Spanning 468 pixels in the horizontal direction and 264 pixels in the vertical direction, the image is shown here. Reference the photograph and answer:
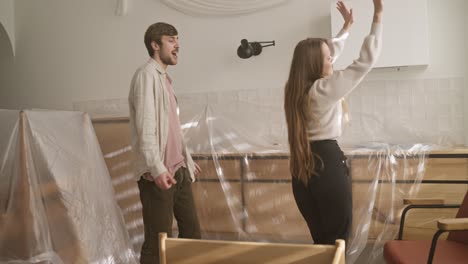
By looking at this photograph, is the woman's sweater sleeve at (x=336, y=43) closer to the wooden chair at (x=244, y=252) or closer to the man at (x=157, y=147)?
the man at (x=157, y=147)

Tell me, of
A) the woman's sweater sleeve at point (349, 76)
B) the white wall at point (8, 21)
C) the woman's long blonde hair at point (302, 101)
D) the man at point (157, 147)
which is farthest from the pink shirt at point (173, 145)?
the white wall at point (8, 21)

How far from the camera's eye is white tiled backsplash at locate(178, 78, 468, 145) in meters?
3.09

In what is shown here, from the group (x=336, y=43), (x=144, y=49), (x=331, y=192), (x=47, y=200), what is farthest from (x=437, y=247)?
(x=144, y=49)

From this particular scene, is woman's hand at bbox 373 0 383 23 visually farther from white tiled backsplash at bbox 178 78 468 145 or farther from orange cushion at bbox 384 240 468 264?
white tiled backsplash at bbox 178 78 468 145

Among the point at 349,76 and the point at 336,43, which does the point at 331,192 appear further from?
the point at 336,43

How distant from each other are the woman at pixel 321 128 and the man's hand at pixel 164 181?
498mm

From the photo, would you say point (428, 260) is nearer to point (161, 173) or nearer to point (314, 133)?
point (314, 133)

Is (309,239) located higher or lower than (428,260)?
lower

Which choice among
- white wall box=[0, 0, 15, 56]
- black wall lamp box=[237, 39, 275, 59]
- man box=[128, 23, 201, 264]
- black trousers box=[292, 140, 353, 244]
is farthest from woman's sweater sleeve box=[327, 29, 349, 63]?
white wall box=[0, 0, 15, 56]

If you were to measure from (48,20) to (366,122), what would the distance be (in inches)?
122

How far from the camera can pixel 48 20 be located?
4.38m

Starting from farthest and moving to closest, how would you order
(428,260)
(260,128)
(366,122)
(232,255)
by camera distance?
(260,128) → (366,122) → (428,260) → (232,255)

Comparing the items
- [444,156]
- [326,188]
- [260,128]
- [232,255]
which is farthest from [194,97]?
[232,255]

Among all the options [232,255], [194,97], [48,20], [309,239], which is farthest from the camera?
[48,20]
